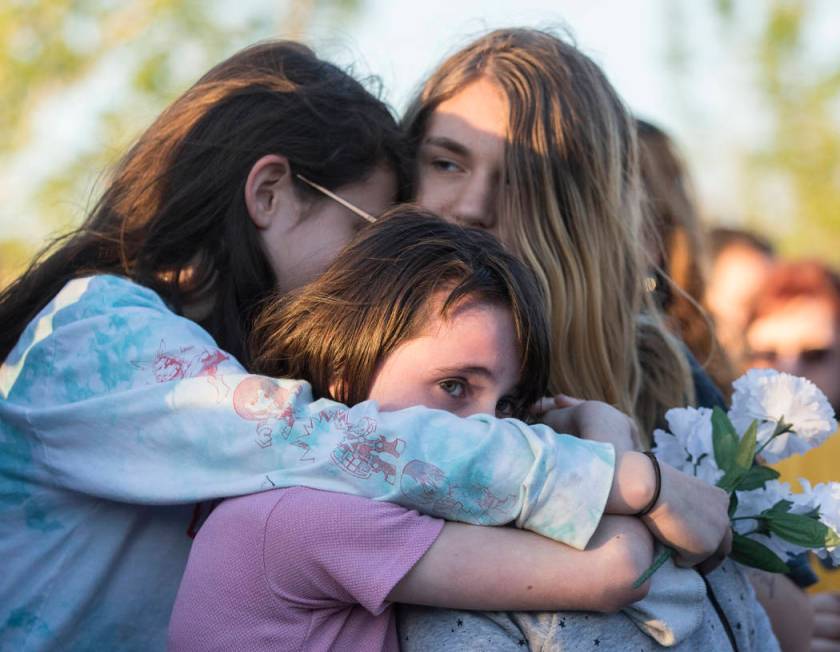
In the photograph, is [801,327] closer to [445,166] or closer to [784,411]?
[445,166]

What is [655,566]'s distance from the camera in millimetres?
2156

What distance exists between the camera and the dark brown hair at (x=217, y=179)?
2955 millimetres

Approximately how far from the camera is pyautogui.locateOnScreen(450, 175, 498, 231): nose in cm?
324

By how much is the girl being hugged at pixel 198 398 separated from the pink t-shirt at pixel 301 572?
7cm

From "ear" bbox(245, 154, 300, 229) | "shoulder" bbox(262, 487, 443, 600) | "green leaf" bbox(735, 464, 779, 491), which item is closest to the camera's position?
"shoulder" bbox(262, 487, 443, 600)

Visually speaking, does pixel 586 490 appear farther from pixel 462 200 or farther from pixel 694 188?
pixel 694 188

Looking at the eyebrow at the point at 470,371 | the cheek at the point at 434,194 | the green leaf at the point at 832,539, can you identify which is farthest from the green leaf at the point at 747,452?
the cheek at the point at 434,194

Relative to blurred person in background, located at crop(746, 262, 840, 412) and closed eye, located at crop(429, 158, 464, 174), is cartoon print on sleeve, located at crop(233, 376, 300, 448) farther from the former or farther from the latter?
blurred person in background, located at crop(746, 262, 840, 412)

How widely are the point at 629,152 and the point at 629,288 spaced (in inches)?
18.6

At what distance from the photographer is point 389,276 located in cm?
242

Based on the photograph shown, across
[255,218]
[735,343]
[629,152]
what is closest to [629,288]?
[629,152]

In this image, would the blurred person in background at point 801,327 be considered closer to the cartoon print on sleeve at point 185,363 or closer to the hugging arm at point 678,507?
the hugging arm at point 678,507

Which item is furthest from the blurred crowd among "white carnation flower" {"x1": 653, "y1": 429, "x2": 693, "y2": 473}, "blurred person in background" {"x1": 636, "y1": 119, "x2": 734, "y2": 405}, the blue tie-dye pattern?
the blue tie-dye pattern

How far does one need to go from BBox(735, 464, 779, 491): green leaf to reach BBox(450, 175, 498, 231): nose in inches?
44.8
